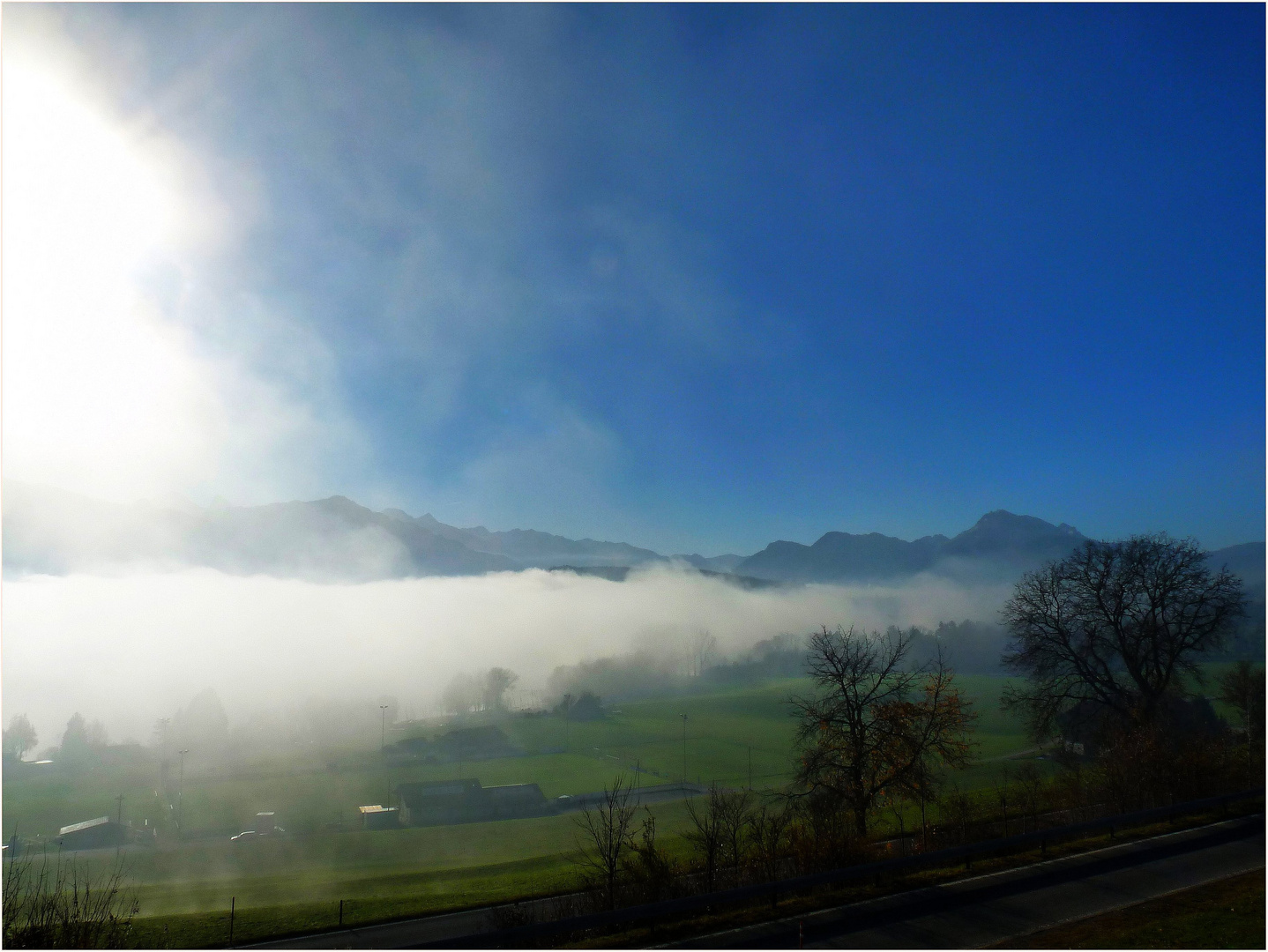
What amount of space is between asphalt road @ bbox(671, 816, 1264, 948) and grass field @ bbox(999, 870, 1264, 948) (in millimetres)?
590

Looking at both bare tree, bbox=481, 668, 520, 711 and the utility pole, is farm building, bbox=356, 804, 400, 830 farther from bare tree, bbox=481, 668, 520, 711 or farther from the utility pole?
bare tree, bbox=481, 668, 520, 711

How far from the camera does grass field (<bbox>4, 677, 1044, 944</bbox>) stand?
40875mm

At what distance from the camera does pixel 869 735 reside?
31.4 metres

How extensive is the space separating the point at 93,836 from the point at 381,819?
2845 cm

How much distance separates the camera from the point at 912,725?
31672 mm

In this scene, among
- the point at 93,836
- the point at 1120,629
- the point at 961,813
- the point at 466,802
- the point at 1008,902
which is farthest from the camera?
the point at 466,802

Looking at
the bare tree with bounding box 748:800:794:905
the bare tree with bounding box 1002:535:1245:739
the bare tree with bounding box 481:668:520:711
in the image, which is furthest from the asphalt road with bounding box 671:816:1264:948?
the bare tree with bounding box 481:668:520:711

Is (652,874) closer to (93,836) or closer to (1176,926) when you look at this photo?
(1176,926)

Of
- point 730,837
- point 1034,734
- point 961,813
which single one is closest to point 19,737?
point 730,837

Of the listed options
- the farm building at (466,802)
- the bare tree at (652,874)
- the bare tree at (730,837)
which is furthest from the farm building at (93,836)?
the bare tree at (652,874)

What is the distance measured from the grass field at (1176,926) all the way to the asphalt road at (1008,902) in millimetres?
590

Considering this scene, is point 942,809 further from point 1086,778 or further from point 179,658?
point 179,658

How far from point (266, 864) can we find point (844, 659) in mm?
62394

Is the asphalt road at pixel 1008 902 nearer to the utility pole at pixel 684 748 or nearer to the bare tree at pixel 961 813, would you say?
→ the bare tree at pixel 961 813
